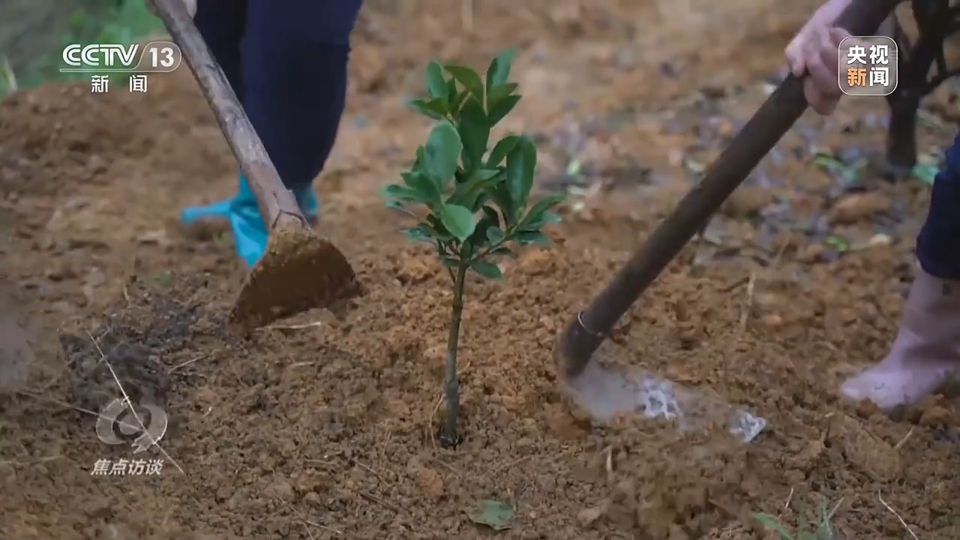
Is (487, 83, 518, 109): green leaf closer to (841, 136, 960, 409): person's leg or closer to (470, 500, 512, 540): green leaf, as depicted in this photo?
(470, 500, 512, 540): green leaf

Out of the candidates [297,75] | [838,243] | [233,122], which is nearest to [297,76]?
[297,75]

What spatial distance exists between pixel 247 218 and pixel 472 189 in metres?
0.68

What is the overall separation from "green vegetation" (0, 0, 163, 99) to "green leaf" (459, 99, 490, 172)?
27.1 inches

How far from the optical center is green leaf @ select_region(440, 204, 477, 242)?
0.85 metres

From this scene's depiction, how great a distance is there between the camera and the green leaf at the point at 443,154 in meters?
0.90

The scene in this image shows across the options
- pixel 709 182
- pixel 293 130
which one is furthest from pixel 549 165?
pixel 709 182

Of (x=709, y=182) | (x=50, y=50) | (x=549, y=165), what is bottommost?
(x=549, y=165)

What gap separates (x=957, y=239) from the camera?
112cm

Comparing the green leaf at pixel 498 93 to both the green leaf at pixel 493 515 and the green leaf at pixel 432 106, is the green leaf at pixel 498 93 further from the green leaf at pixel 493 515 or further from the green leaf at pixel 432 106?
the green leaf at pixel 493 515

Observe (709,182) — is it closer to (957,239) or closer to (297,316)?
(957,239)

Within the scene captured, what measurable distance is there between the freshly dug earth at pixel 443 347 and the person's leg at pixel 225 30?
276 millimetres

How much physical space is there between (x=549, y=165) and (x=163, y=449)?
970mm

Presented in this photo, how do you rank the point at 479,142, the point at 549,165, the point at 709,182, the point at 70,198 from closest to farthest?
1. the point at 479,142
2. the point at 709,182
3. the point at 70,198
4. the point at 549,165

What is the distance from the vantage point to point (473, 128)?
36.1 inches
